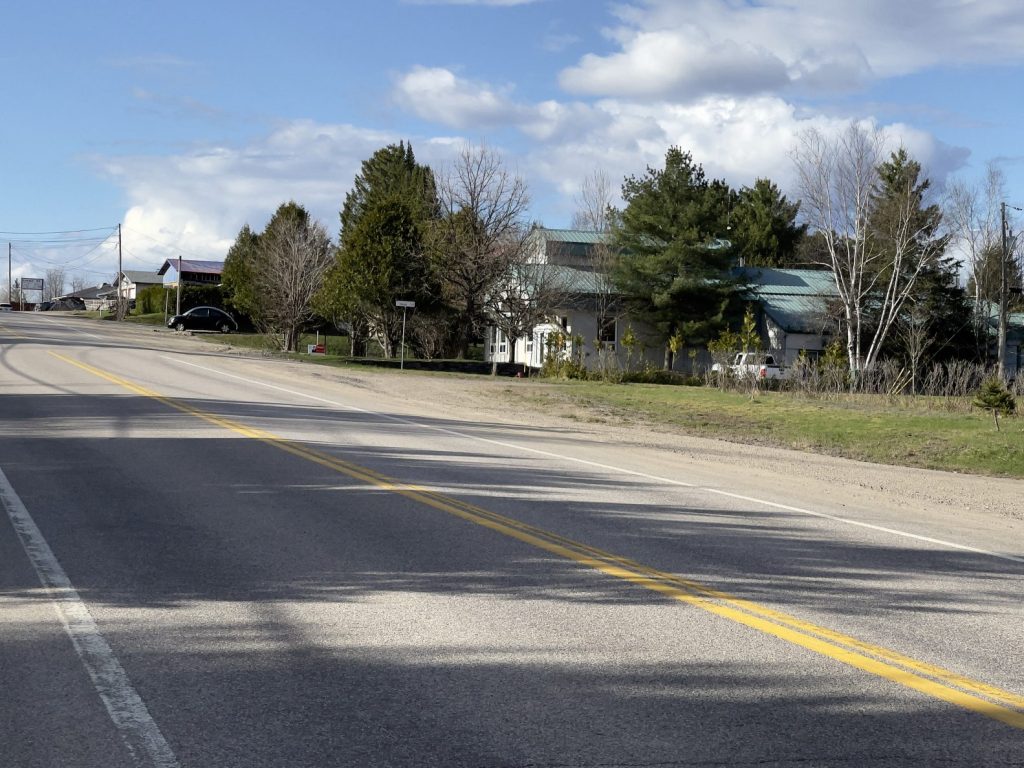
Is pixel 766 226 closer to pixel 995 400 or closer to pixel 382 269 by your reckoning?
pixel 382 269

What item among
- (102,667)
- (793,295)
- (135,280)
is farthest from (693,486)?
(135,280)

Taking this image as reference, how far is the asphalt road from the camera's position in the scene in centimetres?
493

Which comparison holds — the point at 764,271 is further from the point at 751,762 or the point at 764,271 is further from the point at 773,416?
the point at 751,762

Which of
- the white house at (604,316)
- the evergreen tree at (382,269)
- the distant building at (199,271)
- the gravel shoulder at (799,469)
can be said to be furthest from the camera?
the distant building at (199,271)

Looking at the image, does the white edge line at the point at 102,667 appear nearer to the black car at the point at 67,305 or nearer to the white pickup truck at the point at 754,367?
the white pickup truck at the point at 754,367

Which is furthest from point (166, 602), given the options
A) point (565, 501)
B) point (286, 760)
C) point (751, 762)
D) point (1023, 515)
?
point (1023, 515)

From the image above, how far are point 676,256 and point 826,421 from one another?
33518mm

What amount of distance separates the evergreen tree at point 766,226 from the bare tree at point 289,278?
3185 cm

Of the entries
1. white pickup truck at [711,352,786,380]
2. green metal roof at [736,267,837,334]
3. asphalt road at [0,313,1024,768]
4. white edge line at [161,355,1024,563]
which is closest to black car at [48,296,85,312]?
green metal roof at [736,267,837,334]

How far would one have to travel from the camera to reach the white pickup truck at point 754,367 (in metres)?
38.6

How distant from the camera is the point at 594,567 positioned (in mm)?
8531

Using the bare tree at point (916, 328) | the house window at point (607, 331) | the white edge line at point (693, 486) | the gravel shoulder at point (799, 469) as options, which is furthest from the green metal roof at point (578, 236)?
the white edge line at point (693, 486)

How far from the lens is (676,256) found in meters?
58.5

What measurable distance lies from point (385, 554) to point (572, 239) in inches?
2183
